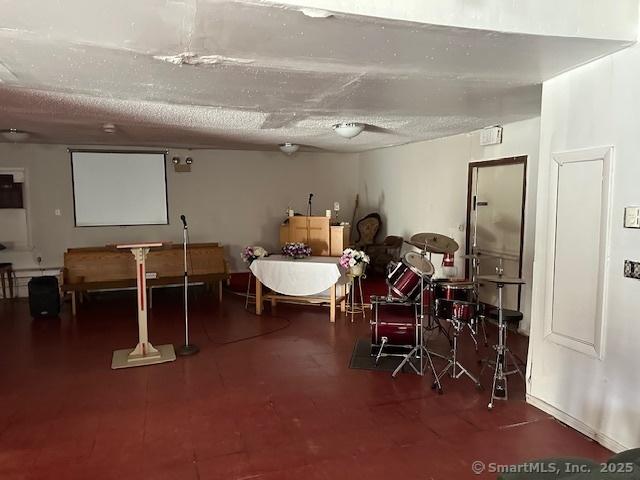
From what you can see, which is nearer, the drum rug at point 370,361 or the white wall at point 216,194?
the drum rug at point 370,361

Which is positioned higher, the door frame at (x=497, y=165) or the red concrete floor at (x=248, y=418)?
the door frame at (x=497, y=165)

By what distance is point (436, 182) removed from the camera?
20.8 ft

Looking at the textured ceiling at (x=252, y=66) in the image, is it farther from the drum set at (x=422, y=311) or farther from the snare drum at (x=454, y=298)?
the snare drum at (x=454, y=298)

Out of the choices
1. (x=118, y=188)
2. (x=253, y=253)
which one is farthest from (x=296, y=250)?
(x=118, y=188)

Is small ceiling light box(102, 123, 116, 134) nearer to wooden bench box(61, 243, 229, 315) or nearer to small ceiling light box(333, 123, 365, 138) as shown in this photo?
wooden bench box(61, 243, 229, 315)

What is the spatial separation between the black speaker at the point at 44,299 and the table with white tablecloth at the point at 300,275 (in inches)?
100

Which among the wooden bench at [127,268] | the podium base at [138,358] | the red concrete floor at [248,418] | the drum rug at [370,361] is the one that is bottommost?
the red concrete floor at [248,418]

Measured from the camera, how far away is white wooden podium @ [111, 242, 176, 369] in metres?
4.03

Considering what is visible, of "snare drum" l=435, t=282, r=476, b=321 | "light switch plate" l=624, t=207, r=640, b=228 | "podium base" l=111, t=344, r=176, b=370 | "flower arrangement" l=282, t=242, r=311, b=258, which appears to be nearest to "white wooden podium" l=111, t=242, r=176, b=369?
"podium base" l=111, t=344, r=176, b=370

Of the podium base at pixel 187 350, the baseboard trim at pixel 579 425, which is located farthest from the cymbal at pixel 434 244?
the podium base at pixel 187 350

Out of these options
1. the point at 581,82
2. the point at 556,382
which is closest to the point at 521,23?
the point at 581,82

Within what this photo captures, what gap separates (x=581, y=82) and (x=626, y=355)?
5.52 ft

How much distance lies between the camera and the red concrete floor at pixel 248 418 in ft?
8.31

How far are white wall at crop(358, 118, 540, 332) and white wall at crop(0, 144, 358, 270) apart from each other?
878 millimetres
